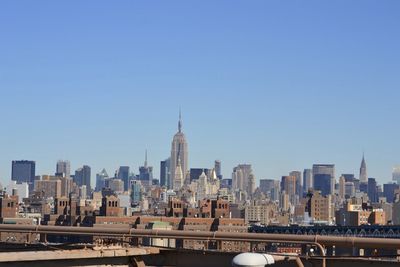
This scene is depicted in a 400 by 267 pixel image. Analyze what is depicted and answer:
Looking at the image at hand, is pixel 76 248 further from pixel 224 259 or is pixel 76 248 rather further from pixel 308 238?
pixel 308 238

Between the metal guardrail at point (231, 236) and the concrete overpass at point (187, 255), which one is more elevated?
the metal guardrail at point (231, 236)

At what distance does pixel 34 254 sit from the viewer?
17984 mm

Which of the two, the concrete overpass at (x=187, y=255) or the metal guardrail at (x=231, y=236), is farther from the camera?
the metal guardrail at (x=231, y=236)

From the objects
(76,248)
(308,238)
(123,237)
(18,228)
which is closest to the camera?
(308,238)

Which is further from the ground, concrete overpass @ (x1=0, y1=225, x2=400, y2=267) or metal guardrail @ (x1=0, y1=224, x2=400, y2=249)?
metal guardrail @ (x1=0, y1=224, x2=400, y2=249)

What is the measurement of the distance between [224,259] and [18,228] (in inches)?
267

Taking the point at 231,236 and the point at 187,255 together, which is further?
the point at 231,236

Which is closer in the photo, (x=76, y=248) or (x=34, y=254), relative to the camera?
(x=34, y=254)

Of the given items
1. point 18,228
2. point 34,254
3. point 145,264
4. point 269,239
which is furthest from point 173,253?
point 18,228

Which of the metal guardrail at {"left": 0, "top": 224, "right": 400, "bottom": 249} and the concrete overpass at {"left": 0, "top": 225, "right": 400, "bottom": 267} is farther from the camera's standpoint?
the metal guardrail at {"left": 0, "top": 224, "right": 400, "bottom": 249}

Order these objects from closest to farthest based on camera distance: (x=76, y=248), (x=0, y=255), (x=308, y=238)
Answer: (x=0, y=255), (x=308, y=238), (x=76, y=248)

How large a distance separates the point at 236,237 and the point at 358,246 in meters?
2.53

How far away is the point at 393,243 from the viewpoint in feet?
60.8

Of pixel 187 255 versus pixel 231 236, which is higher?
pixel 231 236
